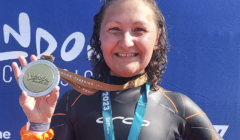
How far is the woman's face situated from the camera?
1202 mm

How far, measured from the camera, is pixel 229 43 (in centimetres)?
229

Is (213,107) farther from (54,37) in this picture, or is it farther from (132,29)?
(54,37)

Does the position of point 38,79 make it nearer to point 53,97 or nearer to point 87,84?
point 53,97

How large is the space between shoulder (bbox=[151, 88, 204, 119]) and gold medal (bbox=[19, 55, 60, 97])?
0.71 metres

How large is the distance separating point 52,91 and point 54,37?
1.32 metres

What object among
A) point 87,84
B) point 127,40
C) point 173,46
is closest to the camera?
point 127,40

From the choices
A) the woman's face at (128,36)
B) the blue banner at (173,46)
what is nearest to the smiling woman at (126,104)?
the woman's face at (128,36)

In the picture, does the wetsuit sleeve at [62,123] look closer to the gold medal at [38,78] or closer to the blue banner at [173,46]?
the gold medal at [38,78]

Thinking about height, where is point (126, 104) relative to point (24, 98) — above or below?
below

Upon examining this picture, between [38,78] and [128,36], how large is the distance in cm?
55

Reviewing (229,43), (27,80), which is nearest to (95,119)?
(27,80)

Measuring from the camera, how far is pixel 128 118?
1.25 m

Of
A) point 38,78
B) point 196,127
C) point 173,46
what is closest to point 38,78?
point 38,78

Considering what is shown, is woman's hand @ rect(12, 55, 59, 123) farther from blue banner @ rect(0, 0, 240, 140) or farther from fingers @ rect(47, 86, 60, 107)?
blue banner @ rect(0, 0, 240, 140)
